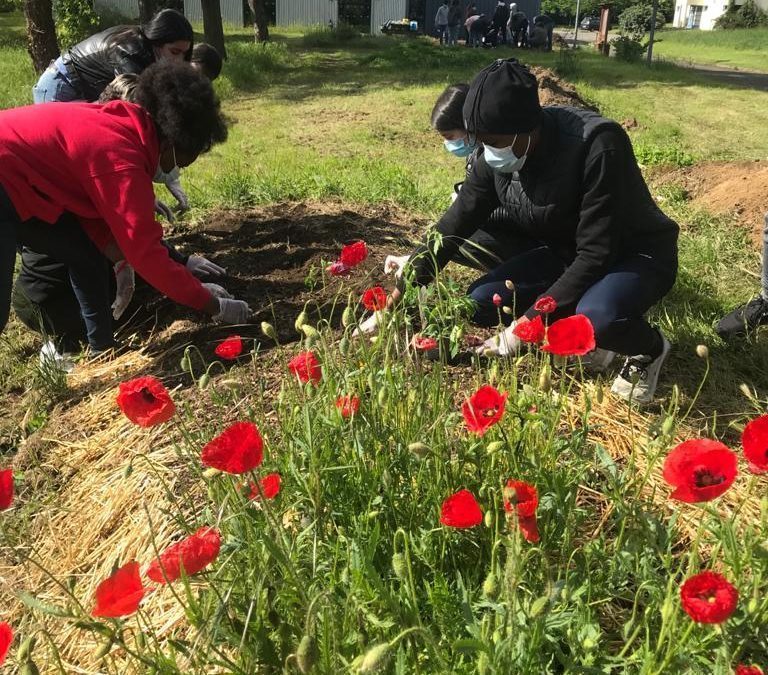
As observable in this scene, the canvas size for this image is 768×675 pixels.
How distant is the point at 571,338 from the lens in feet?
4.58

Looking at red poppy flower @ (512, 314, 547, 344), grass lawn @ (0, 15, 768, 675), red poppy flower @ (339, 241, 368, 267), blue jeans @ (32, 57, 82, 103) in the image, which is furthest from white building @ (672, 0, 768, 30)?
red poppy flower @ (512, 314, 547, 344)

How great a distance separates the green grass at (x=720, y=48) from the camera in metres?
20.8

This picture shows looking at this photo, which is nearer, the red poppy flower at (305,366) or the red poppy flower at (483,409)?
the red poppy flower at (483,409)

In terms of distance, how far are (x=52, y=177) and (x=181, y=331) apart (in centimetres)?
82

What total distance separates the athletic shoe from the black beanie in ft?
4.77

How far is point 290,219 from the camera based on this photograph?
4.16m

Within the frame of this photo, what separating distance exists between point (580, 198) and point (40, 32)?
21.9 feet

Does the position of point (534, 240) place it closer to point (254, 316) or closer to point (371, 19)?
point (254, 316)

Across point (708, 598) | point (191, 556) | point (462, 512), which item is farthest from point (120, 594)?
point (708, 598)

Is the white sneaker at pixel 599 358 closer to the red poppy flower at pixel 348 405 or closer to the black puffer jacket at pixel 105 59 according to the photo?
the red poppy flower at pixel 348 405

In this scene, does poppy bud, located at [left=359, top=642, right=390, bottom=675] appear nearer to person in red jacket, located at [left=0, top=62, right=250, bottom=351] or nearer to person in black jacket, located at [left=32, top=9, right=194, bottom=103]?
person in red jacket, located at [left=0, top=62, right=250, bottom=351]

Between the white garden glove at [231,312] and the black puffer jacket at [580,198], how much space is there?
2.60 feet

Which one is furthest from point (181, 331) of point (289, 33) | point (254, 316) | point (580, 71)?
point (289, 33)

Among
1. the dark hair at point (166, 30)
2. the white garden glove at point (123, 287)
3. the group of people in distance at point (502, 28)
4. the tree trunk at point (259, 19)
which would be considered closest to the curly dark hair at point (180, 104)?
the white garden glove at point (123, 287)
